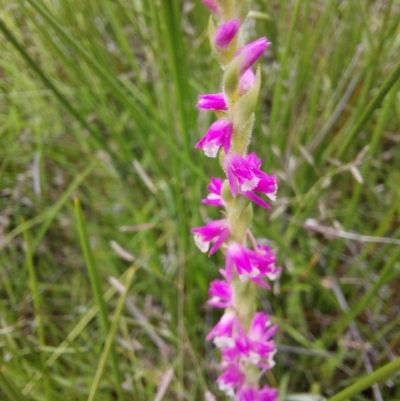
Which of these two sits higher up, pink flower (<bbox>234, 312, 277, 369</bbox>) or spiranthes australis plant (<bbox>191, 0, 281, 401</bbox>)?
spiranthes australis plant (<bbox>191, 0, 281, 401</bbox>)

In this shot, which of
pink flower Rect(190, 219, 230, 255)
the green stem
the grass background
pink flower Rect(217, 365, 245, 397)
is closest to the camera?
the green stem

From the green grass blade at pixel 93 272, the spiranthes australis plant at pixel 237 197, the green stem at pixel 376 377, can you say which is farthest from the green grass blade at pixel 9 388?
the green stem at pixel 376 377

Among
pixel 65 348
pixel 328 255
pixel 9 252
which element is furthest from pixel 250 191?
pixel 9 252

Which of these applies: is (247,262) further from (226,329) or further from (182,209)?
(182,209)

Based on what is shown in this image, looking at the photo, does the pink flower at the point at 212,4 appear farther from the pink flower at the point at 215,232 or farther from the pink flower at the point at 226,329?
the pink flower at the point at 226,329

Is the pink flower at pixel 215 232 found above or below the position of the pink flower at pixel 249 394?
above

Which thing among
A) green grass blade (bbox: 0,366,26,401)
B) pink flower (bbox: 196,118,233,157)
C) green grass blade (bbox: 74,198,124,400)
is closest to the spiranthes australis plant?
pink flower (bbox: 196,118,233,157)

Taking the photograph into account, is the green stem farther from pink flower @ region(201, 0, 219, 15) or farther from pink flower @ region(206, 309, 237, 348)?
pink flower @ region(201, 0, 219, 15)

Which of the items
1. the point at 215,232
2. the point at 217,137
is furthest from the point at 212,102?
the point at 215,232
